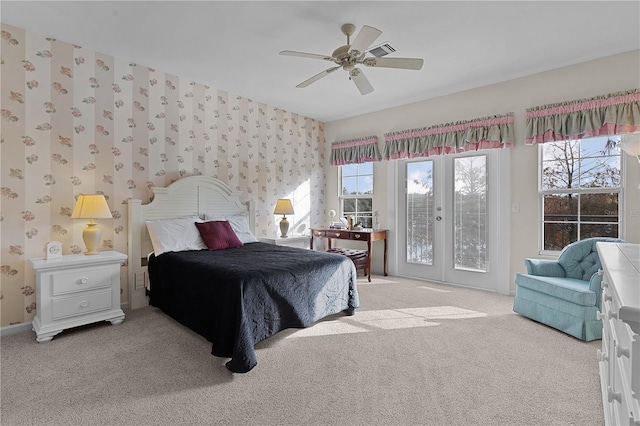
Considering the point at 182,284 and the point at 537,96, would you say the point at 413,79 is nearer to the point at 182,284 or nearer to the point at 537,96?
the point at 537,96

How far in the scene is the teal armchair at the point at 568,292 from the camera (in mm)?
2535

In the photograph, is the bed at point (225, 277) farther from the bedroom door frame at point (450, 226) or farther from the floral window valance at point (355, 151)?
the floral window valance at point (355, 151)

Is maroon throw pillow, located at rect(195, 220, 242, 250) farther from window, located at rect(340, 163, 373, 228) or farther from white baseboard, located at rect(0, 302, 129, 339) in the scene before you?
window, located at rect(340, 163, 373, 228)

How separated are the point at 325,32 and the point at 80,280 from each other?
3.08m

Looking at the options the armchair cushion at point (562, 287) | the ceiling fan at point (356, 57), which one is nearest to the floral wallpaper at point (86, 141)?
the ceiling fan at point (356, 57)

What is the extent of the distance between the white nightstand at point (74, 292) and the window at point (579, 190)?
15.2 feet

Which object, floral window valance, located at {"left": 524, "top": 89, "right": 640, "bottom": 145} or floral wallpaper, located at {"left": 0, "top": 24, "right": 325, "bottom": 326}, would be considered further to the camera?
floral window valance, located at {"left": 524, "top": 89, "right": 640, "bottom": 145}

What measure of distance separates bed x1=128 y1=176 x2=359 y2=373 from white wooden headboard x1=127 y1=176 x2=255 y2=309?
0.03ft

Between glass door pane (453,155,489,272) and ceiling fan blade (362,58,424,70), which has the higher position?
ceiling fan blade (362,58,424,70)

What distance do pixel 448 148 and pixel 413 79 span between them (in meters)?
1.05

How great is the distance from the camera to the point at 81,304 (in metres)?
2.76

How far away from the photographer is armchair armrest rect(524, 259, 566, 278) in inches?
121

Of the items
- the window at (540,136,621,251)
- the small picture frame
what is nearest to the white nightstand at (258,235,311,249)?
the small picture frame

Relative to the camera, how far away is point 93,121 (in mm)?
3205
